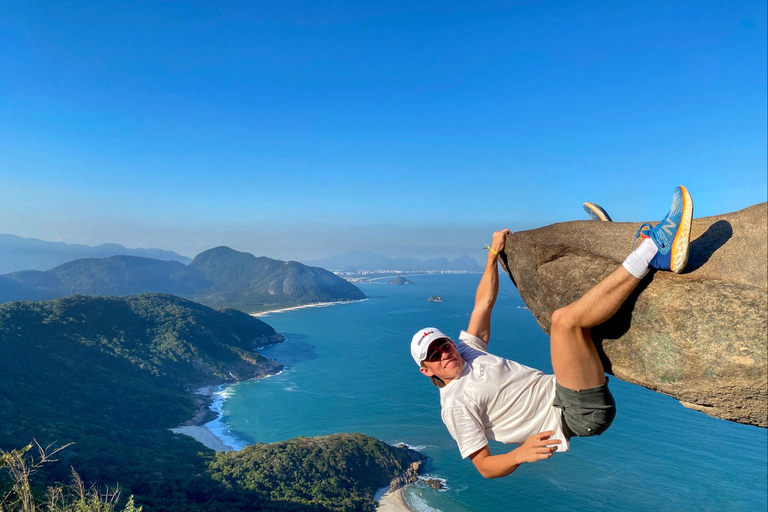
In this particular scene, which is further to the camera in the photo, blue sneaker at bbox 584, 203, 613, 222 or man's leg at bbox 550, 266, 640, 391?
blue sneaker at bbox 584, 203, 613, 222

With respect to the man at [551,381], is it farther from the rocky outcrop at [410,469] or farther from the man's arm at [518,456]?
the rocky outcrop at [410,469]

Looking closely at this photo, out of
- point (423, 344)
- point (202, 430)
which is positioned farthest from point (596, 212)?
point (202, 430)

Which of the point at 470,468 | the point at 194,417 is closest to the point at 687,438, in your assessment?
the point at 470,468

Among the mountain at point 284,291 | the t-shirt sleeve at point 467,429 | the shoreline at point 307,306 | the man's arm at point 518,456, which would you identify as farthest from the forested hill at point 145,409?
the mountain at point 284,291

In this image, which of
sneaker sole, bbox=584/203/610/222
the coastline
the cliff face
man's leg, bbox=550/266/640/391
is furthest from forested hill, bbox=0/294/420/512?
sneaker sole, bbox=584/203/610/222

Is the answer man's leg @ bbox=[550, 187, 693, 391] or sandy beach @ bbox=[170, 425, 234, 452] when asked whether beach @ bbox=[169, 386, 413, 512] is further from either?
man's leg @ bbox=[550, 187, 693, 391]

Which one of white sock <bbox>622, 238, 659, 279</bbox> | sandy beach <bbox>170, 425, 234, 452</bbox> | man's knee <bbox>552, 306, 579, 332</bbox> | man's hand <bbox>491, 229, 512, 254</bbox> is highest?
man's hand <bbox>491, 229, 512, 254</bbox>

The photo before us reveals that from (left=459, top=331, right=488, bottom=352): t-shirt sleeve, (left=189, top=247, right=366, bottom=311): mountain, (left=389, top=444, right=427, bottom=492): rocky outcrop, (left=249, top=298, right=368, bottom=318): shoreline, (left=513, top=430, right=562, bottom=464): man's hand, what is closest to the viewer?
(left=513, top=430, right=562, bottom=464): man's hand

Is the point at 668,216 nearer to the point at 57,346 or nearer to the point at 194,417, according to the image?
the point at 194,417
